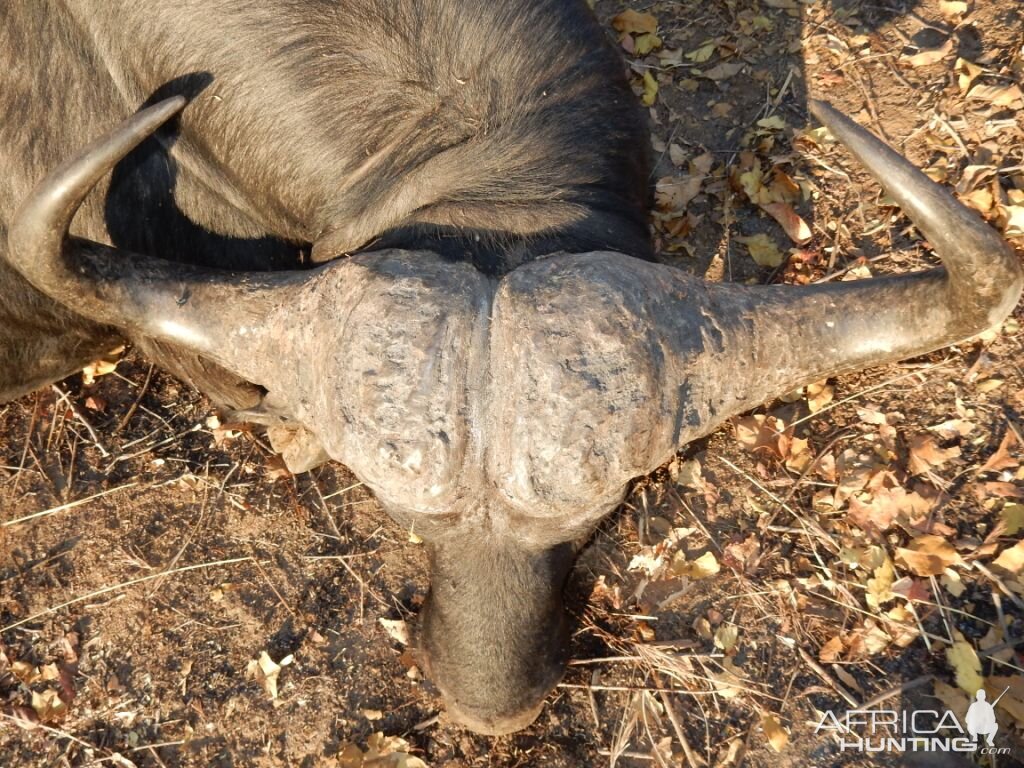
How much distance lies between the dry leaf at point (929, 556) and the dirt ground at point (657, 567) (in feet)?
0.04

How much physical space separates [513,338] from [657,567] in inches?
86.4

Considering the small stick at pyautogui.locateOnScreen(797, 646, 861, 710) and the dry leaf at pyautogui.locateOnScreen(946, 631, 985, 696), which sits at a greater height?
the dry leaf at pyautogui.locateOnScreen(946, 631, 985, 696)

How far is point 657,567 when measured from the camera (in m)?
4.26

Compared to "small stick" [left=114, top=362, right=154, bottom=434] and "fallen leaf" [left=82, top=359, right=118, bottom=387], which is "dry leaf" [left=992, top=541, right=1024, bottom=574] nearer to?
"small stick" [left=114, top=362, right=154, bottom=434]

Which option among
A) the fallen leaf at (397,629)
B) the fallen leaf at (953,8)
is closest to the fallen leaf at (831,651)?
the fallen leaf at (397,629)

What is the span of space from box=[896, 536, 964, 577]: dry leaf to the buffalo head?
5.83ft

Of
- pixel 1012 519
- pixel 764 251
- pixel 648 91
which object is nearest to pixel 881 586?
pixel 1012 519

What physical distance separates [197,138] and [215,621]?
2334 mm

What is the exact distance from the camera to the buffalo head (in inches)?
95.0

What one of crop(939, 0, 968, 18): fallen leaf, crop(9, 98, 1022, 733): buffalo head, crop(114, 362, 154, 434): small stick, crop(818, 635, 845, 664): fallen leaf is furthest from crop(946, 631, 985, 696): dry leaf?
crop(114, 362, 154, 434): small stick

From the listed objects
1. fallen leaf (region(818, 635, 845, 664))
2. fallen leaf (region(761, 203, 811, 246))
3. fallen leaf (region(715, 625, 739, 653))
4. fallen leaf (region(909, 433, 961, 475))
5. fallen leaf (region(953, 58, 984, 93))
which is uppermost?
fallen leaf (region(953, 58, 984, 93))

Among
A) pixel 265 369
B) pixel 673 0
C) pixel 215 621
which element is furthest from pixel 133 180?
pixel 673 0

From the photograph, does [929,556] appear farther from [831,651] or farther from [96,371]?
[96,371]

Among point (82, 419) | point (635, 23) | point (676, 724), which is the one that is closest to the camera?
point (676, 724)
